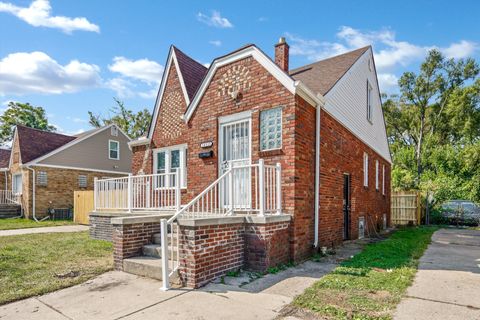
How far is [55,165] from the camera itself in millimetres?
20312

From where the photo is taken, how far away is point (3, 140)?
35188 mm

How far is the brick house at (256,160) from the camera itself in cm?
578

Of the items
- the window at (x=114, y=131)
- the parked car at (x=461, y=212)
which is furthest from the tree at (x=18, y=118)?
the parked car at (x=461, y=212)

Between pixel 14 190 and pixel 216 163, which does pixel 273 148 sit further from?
pixel 14 190

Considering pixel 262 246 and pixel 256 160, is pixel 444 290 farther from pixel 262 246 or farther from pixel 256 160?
pixel 256 160

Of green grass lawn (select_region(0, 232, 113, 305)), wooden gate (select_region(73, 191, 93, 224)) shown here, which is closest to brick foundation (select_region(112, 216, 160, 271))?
green grass lawn (select_region(0, 232, 113, 305))

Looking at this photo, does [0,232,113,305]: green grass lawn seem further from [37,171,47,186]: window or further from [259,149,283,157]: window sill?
[37,171,47,186]: window

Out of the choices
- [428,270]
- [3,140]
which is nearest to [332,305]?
[428,270]

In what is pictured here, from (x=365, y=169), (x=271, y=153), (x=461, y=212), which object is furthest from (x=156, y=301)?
(x=461, y=212)

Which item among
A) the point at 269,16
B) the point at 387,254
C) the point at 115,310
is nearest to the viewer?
the point at 115,310

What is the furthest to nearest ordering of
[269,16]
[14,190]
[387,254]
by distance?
[14,190] < [269,16] < [387,254]

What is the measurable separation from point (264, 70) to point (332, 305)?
528cm

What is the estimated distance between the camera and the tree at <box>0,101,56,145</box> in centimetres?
3478

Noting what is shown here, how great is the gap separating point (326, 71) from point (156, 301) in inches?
333
